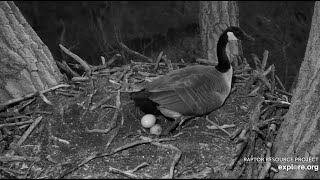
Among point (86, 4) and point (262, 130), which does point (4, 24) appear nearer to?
point (262, 130)

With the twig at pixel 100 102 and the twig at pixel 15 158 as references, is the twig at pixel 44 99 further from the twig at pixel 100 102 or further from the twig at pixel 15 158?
the twig at pixel 15 158

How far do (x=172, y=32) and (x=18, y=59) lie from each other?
589 cm

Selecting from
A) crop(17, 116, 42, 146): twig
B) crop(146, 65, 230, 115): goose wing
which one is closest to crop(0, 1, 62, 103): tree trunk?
crop(17, 116, 42, 146): twig

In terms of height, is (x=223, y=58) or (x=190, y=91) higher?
(x=223, y=58)

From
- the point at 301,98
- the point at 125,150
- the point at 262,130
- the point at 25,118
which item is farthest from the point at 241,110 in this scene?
the point at 25,118

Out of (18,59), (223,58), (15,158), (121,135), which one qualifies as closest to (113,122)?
(121,135)

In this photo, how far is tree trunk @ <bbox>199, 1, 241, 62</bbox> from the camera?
739 cm

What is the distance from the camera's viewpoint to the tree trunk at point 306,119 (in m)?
3.80

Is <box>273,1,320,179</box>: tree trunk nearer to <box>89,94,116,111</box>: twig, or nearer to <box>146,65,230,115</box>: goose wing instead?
<box>146,65,230,115</box>: goose wing

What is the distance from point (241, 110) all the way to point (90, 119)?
1.66 metres

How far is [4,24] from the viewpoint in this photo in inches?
190

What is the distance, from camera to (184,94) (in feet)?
15.5

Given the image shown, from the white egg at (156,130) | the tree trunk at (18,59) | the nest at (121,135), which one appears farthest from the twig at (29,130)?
the white egg at (156,130)

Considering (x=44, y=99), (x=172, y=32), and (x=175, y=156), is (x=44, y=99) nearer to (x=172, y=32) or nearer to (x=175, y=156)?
(x=175, y=156)
